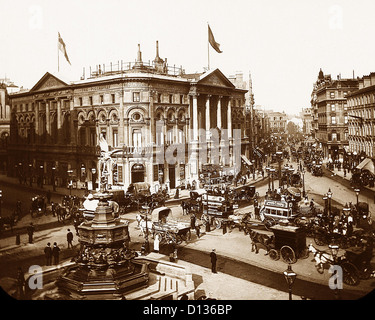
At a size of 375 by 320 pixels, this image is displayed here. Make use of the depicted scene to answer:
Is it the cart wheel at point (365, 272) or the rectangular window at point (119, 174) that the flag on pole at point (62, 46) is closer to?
the rectangular window at point (119, 174)

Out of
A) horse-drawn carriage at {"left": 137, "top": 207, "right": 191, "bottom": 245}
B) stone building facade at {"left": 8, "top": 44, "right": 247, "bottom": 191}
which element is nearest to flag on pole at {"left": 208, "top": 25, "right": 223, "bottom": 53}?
stone building facade at {"left": 8, "top": 44, "right": 247, "bottom": 191}

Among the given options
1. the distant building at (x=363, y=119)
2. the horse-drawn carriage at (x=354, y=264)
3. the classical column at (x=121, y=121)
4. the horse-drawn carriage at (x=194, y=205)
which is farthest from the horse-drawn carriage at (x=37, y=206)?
the distant building at (x=363, y=119)

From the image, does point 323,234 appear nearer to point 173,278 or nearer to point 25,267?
point 173,278

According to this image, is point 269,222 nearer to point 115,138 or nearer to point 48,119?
point 115,138

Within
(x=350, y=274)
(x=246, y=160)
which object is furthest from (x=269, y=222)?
(x=246, y=160)

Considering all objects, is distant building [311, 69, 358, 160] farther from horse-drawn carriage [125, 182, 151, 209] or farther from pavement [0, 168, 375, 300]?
pavement [0, 168, 375, 300]
